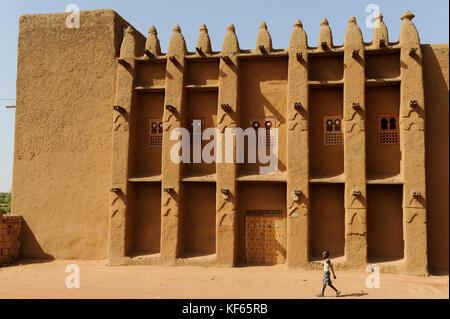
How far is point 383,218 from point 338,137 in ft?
10.5

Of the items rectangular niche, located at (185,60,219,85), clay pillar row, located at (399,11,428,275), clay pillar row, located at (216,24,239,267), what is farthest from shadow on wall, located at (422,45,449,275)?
rectangular niche, located at (185,60,219,85)

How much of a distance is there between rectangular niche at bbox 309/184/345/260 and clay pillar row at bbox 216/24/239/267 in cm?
278

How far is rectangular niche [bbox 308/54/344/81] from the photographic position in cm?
1436

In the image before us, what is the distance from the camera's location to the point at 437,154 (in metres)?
13.6

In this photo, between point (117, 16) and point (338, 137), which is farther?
point (117, 16)

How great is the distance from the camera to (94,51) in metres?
16.0

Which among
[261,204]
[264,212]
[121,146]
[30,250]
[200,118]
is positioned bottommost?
[30,250]

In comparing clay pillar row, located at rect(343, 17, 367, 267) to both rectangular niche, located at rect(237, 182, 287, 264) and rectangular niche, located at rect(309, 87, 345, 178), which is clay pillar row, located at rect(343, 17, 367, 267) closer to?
rectangular niche, located at rect(309, 87, 345, 178)

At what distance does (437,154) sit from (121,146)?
11.2m

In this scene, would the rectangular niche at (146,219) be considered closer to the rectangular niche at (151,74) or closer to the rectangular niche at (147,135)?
the rectangular niche at (147,135)

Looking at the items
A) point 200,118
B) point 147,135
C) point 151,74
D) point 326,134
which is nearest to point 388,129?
point 326,134

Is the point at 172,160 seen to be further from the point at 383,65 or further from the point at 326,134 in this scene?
the point at 383,65

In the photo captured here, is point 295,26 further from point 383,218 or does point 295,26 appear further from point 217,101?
point 383,218

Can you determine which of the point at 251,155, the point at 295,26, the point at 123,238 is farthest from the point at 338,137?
the point at 123,238
